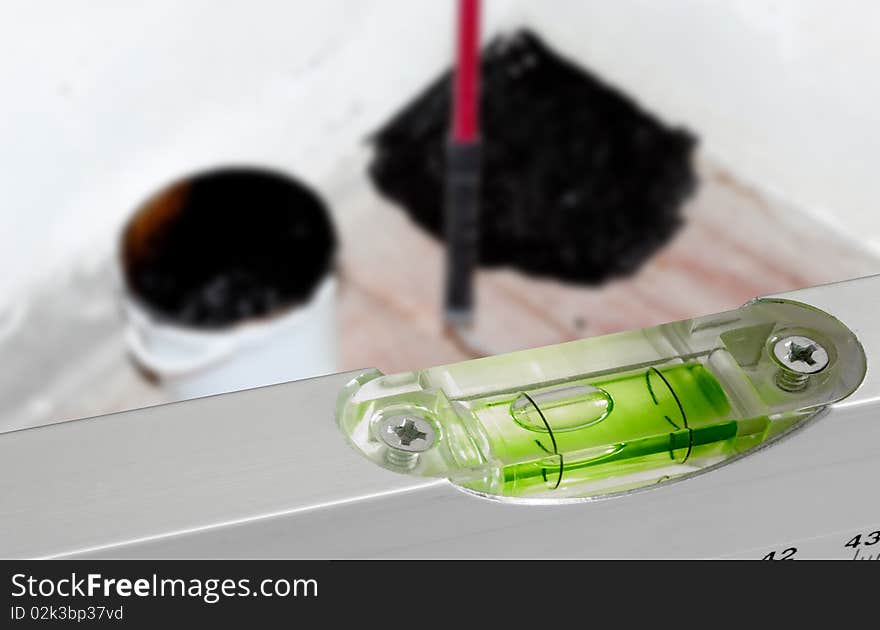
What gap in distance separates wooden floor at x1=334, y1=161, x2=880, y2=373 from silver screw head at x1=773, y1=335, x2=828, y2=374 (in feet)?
2.83

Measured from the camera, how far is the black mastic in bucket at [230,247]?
1094 millimetres

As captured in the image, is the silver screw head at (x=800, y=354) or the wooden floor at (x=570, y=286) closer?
the silver screw head at (x=800, y=354)

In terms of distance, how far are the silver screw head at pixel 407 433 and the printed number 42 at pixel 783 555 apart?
0.31 ft

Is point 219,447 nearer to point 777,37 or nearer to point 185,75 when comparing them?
point 185,75

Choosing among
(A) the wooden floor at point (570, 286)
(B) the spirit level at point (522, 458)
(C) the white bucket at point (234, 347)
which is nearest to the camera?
(B) the spirit level at point (522, 458)

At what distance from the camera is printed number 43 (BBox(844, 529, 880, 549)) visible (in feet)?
1.14

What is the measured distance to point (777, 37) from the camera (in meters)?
1.22

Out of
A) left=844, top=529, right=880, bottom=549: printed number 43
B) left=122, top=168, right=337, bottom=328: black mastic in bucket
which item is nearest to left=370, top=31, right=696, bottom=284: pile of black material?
left=122, top=168, right=337, bottom=328: black mastic in bucket

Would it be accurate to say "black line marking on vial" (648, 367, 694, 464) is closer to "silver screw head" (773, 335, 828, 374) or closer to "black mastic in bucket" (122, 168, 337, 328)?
"silver screw head" (773, 335, 828, 374)

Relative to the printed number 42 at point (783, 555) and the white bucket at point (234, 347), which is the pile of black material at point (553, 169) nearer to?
the white bucket at point (234, 347)

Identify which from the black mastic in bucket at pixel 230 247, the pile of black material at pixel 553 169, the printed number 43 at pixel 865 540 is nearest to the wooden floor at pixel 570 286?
the pile of black material at pixel 553 169

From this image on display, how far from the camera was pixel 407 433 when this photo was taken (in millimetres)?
307
